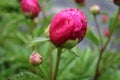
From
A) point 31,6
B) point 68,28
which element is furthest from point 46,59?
point 31,6

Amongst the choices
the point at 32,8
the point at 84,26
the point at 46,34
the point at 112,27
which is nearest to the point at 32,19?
the point at 32,8

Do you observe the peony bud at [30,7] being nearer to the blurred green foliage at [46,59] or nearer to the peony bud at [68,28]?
the blurred green foliage at [46,59]

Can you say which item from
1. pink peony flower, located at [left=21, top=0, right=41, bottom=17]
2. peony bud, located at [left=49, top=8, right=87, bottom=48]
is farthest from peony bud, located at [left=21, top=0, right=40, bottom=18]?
peony bud, located at [left=49, top=8, right=87, bottom=48]

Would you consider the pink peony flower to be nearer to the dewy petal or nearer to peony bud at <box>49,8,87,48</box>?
the dewy petal

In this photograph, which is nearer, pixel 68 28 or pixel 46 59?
pixel 68 28

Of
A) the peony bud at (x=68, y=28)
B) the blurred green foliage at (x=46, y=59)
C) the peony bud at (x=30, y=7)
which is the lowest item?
the blurred green foliage at (x=46, y=59)

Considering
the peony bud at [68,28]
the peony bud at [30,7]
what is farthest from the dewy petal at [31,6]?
the peony bud at [68,28]

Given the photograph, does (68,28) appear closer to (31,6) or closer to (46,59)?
(46,59)

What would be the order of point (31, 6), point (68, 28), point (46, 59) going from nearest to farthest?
point (68, 28) < point (46, 59) < point (31, 6)

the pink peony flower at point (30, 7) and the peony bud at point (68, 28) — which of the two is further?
the pink peony flower at point (30, 7)
